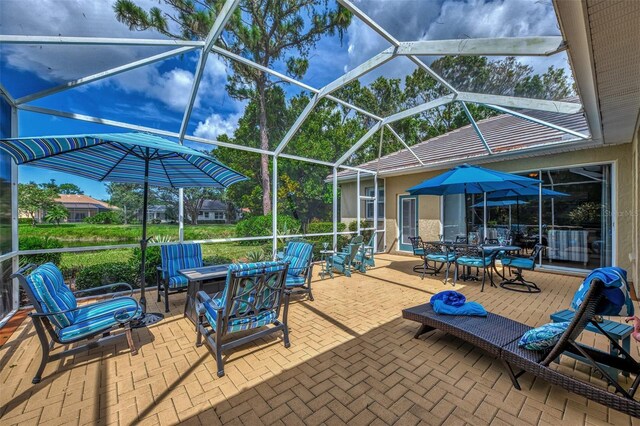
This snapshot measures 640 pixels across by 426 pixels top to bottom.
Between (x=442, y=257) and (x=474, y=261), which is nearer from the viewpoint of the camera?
(x=474, y=261)

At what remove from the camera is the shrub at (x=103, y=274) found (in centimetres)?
506

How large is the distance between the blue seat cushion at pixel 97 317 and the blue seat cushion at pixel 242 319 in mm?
916

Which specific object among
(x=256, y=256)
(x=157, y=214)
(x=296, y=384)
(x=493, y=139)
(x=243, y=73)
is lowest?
(x=296, y=384)

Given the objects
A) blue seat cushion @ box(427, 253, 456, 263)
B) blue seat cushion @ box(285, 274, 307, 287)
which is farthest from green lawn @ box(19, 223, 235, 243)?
blue seat cushion @ box(427, 253, 456, 263)

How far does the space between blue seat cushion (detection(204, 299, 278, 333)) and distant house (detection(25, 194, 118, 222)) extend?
4.02 m

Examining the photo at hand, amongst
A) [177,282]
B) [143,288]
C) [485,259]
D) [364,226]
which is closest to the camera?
[143,288]

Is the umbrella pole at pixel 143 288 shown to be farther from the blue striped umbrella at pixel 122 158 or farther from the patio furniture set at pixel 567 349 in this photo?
the patio furniture set at pixel 567 349

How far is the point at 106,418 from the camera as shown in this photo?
2021 millimetres

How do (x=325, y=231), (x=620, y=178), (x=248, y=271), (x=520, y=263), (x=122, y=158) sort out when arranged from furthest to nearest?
1. (x=325, y=231)
2. (x=620, y=178)
3. (x=520, y=263)
4. (x=122, y=158)
5. (x=248, y=271)

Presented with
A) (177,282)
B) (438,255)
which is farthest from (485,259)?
(177,282)

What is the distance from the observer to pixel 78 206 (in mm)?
5008

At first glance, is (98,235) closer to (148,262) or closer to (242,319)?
(148,262)

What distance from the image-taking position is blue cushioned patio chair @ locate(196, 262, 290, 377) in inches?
103

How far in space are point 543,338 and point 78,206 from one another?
7.24m
